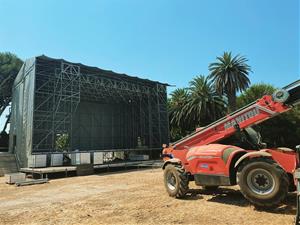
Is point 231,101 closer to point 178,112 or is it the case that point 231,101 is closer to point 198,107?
point 198,107

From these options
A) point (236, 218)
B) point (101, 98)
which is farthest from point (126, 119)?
point (236, 218)

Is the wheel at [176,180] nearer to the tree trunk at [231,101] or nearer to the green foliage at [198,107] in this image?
the tree trunk at [231,101]

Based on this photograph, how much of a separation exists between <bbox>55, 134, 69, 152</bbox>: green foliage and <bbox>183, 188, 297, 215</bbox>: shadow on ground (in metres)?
18.4

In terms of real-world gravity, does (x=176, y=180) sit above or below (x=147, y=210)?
above

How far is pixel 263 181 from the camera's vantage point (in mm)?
6941

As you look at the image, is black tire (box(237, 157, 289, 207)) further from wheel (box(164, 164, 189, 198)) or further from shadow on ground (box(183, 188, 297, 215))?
wheel (box(164, 164, 189, 198))

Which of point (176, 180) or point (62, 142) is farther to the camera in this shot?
point (62, 142)

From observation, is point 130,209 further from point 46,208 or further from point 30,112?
point 30,112

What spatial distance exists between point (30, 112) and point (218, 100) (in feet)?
82.9

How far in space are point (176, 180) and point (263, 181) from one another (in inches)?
111

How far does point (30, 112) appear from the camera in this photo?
2512 cm

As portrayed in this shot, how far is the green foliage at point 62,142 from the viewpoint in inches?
1036

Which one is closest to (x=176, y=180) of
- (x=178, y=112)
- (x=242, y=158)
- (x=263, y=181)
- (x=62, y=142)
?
(x=242, y=158)

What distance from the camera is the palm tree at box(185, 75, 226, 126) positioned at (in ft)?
131
